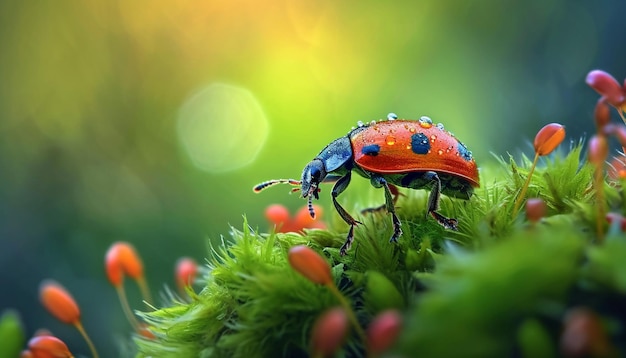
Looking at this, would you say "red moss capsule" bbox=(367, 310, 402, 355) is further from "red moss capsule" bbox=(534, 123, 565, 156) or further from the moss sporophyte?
"red moss capsule" bbox=(534, 123, 565, 156)

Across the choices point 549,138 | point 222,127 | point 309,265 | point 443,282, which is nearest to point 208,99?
point 222,127

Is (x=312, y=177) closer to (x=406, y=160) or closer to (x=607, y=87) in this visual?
(x=406, y=160)

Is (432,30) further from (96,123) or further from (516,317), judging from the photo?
(516,317)

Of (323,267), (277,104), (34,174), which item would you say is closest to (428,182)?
(323,267)

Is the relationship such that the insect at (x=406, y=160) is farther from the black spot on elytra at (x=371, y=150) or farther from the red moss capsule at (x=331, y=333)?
the red moss capsule at (x=331, y=333)

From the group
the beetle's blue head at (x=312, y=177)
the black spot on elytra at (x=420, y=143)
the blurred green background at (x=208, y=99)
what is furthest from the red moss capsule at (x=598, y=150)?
the blurred green background at (x=208, y=99)
